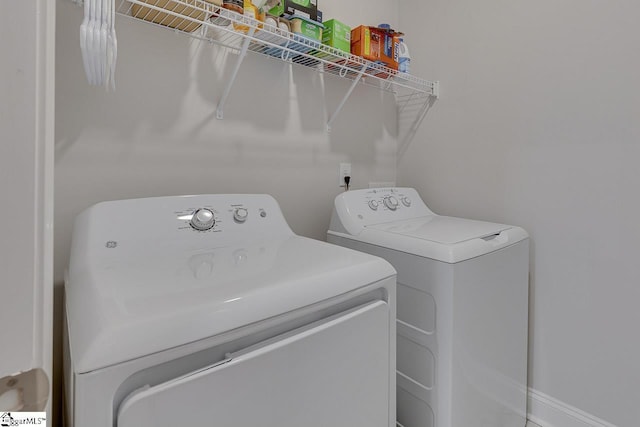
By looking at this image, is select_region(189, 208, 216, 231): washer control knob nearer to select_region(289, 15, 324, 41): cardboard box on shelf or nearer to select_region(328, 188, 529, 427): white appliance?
select_region(328, 188, 529, 427): white appliance

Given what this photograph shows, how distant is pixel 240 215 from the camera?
1131 millimetres

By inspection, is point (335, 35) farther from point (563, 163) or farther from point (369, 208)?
point (563, 163)

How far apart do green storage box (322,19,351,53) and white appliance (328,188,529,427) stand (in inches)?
26.7

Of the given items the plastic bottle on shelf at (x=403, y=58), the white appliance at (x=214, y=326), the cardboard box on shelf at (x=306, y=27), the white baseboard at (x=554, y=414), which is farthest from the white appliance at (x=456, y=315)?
the plastic bottle on shelf at (x=403, y=58)

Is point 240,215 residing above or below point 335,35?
below

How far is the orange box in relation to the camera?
1513mm

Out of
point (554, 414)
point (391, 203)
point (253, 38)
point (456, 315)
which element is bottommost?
point (554, 414)

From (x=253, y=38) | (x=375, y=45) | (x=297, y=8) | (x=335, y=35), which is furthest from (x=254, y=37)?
(x=375, y=45)

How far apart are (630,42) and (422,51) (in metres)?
0.93

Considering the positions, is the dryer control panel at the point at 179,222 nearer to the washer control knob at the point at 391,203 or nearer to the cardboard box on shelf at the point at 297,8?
the washer control knob at the point at 391,203

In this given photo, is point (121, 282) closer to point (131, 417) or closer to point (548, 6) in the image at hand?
point (131, 417)

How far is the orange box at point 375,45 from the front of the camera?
59.6 inches

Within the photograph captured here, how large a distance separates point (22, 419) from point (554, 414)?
188 centimetres

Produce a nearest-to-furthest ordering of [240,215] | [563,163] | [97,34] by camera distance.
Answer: [97,34]
[240,215]
[563,163]
